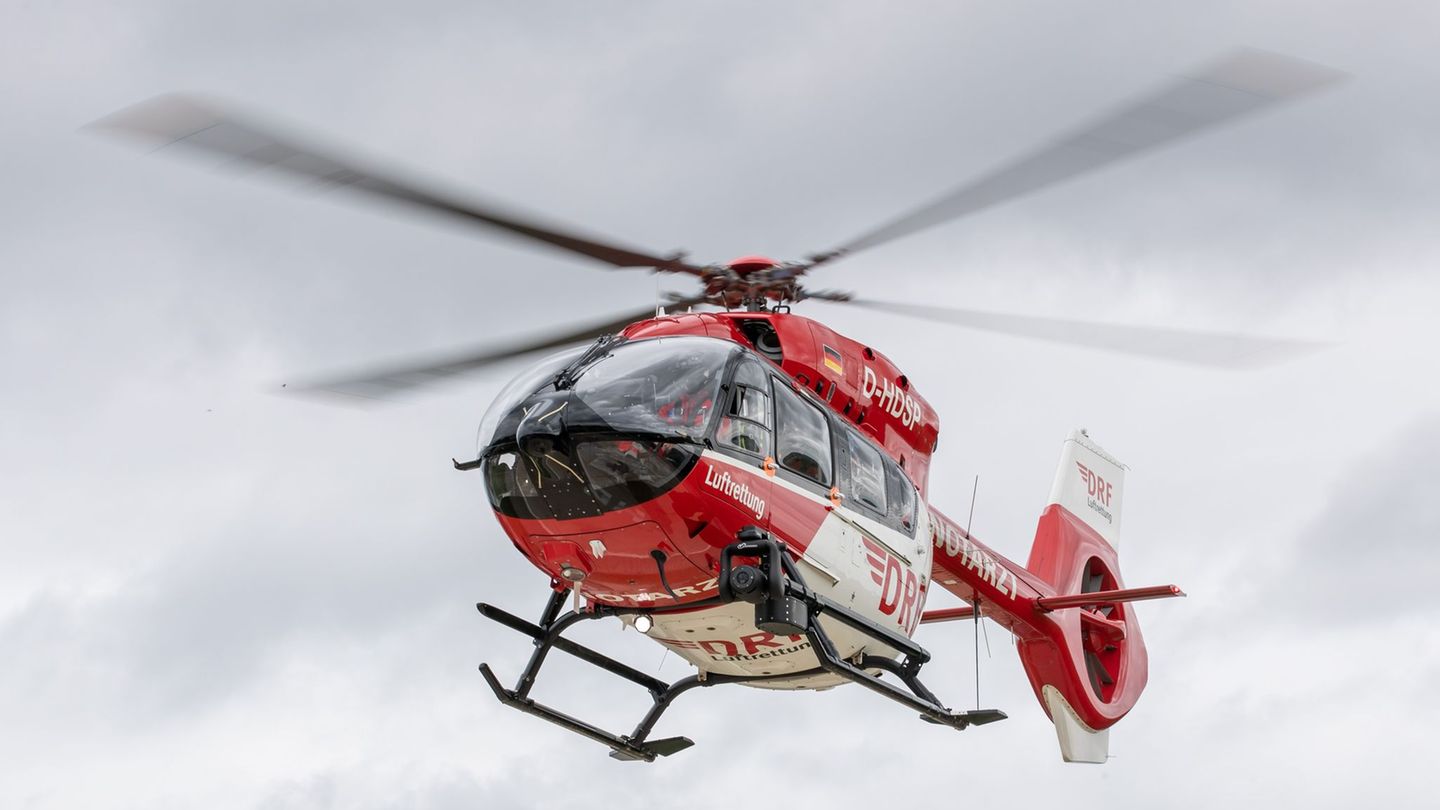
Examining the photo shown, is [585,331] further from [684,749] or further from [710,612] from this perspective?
[684,749]

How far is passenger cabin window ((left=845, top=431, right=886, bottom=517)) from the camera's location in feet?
47.8

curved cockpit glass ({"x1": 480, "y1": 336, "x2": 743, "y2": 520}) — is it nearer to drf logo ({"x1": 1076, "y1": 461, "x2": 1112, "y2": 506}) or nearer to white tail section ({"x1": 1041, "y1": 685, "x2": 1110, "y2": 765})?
white tail section ({"x1": 1041, "y1": 685, "x2": 1110, "y2": 765})

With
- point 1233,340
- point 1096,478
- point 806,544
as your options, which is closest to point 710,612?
point 806,544

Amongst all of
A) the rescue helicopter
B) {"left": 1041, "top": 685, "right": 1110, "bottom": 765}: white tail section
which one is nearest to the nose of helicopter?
the rescue helicopter

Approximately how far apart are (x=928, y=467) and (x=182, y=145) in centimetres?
850

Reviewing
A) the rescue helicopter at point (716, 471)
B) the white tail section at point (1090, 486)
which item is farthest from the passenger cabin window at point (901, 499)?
the white tail section at point (1090, 486)

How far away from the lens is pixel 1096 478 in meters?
22.6

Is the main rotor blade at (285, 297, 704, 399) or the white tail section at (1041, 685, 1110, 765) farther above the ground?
the main rotor blade at (285, 297, 704, 399)

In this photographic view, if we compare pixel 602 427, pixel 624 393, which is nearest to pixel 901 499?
pixel 624 393

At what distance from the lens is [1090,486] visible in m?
22.4

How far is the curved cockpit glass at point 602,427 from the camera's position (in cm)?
1255

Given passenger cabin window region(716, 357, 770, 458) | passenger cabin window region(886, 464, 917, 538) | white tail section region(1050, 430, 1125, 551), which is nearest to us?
passenger cabin window region(716, 357, 770, 458)

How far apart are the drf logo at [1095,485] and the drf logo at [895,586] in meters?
7.38

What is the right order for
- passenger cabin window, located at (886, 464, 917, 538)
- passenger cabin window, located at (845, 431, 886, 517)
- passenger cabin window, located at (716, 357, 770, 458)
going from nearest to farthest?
1. passenger cabin window, located at (716, 357, 770, 458)
2. passenger cabin window, located at (845, 431, 886, 517)
3. passenger cabin window, located at (886, 464, 917, 538)
